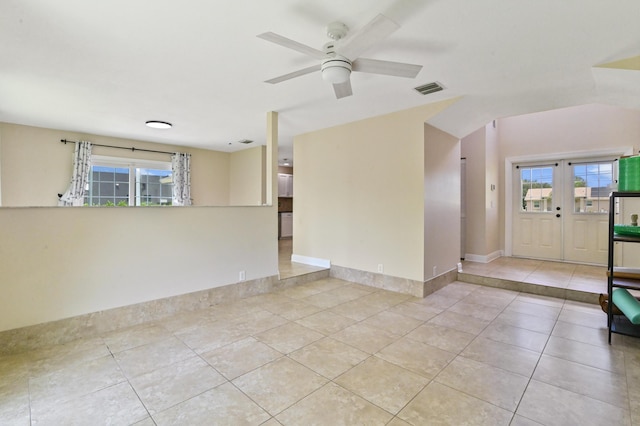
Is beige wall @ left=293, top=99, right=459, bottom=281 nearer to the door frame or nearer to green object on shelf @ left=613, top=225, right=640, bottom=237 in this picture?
green object on shelf @ left=613, top=225, right=640, bottom=237

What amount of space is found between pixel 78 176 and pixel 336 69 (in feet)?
17.6

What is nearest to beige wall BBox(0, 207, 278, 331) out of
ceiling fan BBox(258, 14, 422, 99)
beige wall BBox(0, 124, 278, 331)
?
beige wall BBox(0, 124, 278, 331)

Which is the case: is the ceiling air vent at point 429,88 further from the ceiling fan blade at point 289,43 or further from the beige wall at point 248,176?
the beige wall at point 248,176

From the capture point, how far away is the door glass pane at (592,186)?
16.6 ft

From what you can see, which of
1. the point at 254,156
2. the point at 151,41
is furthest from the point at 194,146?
the point at 151,41

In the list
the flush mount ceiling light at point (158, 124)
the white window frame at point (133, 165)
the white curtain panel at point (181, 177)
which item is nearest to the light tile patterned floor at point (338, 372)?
the flush mount ceiling light at point (158, 124)

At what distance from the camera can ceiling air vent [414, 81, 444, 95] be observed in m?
3.13

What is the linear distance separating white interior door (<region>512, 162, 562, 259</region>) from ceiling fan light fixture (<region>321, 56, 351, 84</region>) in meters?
5.33

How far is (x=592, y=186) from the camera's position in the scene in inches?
205

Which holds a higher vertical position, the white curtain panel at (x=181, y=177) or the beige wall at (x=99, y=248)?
the white curtain panel at (x=181, y=177)

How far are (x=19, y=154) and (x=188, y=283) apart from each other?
12.9 ft

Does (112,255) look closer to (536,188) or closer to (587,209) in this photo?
(536,188)

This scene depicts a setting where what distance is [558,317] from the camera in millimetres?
3205

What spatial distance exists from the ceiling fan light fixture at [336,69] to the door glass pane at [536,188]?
17.6 ft
